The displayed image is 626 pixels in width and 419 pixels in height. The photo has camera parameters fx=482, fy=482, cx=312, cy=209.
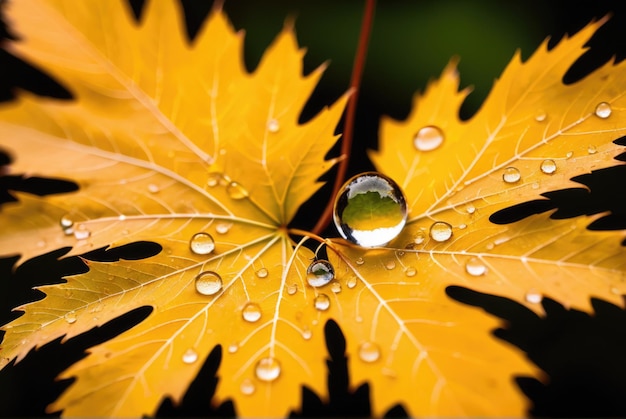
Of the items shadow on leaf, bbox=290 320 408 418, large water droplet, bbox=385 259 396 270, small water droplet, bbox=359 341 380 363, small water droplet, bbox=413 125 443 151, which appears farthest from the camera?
shadow on leaf, bbox=290 320 408 418

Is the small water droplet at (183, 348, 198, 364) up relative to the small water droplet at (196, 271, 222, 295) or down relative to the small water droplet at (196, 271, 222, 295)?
down

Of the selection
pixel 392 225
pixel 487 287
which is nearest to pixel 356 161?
pixel 392 225

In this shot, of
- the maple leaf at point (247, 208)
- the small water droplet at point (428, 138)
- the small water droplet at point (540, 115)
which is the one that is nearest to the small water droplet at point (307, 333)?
the maple leaf at point (247, 208)

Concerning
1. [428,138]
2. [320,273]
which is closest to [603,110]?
[428,138]

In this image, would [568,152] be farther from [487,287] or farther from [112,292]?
[112,292]

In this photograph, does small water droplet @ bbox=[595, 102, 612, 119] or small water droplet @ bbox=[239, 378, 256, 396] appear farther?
small water droplet @ bbox=[595, 102, 612, 119]

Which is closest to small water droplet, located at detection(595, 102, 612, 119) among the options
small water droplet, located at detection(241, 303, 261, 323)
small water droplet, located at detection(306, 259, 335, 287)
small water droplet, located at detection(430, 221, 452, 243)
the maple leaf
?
the maple leaf

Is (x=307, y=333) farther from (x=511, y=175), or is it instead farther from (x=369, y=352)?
(x=511, y=175)

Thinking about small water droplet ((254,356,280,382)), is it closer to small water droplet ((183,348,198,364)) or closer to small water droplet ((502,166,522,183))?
small water droplet ((183,348,198,364))

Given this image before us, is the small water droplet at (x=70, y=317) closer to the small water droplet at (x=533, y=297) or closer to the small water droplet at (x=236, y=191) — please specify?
the small water droplet at (x=236, y=191)
